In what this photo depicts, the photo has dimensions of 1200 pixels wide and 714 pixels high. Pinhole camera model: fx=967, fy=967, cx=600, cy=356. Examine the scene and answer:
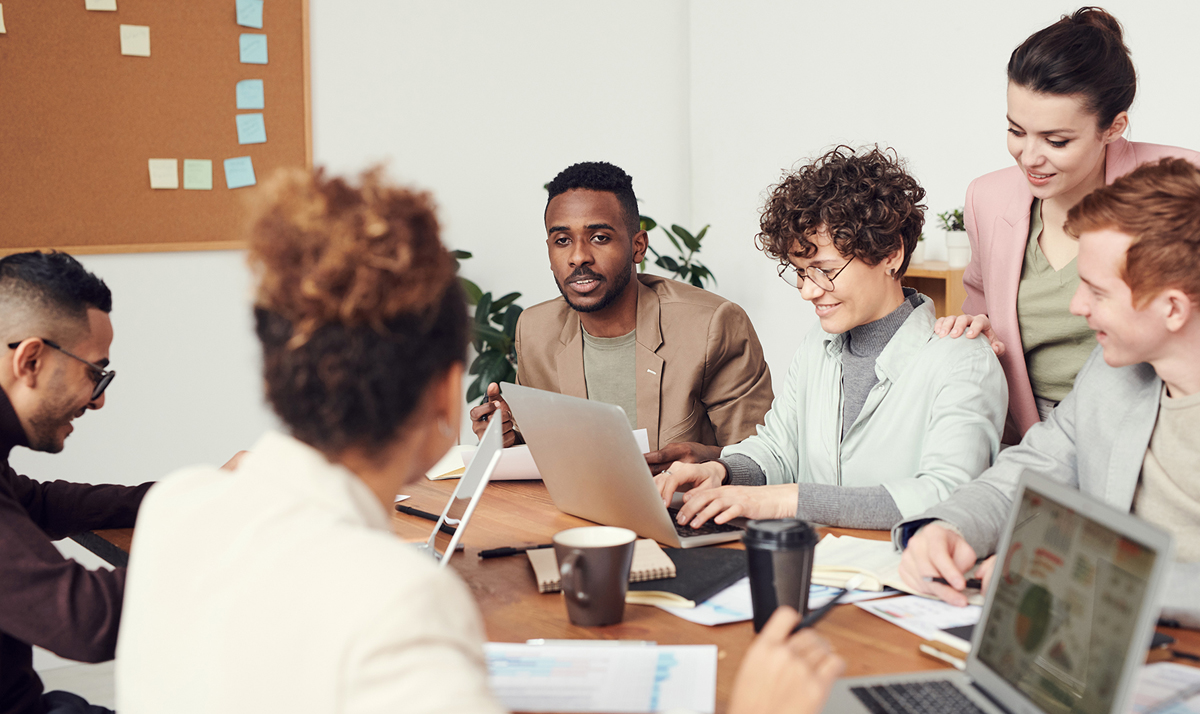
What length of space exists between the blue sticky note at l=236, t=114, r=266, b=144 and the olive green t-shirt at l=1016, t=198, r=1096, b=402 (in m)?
2.65

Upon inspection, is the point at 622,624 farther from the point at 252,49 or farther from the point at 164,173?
the point at 252,49

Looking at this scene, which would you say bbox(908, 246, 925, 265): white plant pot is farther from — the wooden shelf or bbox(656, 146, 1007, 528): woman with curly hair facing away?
bbox(656, 146, 1007, 528): woman with curly hair facing away

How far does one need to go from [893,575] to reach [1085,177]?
3.51 ft

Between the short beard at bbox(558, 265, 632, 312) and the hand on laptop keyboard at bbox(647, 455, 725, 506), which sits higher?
the short beard at bbox(558, 265, 632, 312)

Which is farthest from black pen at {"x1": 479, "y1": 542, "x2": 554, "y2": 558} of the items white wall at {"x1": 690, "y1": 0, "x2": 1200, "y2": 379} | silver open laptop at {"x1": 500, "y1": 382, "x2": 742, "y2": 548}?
white wall at {"x1": 690, "y1": 0, "x2": 1200, "y2": 379}

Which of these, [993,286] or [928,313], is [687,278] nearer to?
[993,286]

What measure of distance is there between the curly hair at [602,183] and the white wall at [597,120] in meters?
0.73

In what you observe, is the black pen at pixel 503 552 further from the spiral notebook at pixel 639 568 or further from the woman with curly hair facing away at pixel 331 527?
the woman with curly hair facing away at pixel 331 527

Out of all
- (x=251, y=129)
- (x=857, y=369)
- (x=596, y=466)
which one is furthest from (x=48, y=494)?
(x=251, y=129)

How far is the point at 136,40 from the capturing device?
330cm

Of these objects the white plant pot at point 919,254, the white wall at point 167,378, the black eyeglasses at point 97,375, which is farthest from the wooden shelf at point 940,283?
the white wall at point 167,378

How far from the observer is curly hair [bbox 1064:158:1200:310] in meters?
1.21

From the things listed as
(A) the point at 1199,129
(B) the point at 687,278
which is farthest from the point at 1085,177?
(B) the point at 687,278

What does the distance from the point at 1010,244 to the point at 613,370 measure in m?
0.97
